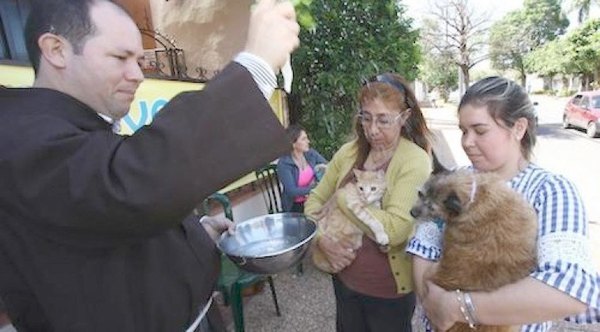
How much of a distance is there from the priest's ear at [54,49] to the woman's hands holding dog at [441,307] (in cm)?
132

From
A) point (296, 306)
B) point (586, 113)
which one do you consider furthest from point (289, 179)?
point (586, 113)

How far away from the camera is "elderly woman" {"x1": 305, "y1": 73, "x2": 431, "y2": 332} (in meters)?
1.85

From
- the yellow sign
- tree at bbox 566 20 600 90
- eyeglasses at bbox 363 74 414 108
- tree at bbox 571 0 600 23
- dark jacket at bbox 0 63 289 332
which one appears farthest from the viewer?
tree at bbox 571 0 600 23

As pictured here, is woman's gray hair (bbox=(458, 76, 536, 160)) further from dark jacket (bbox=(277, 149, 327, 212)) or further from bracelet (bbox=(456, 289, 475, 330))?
dark jacket (bbox=(277, 149, 327, 212))

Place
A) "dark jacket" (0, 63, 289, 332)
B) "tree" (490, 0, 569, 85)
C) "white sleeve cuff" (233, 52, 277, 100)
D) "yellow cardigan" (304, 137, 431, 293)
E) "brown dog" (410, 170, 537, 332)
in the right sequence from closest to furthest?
"dark jacket" (0, 63, 289, 332) → "white sleeve cuff" (233, 52, 277, 100) → "brown dog" (410, 170, 537, 332) → "yellow cardigan" (304, 137, 431, 293) → "tree" (490, 0, 569, 85)

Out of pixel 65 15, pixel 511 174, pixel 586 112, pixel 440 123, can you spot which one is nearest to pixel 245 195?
pixel 511 174

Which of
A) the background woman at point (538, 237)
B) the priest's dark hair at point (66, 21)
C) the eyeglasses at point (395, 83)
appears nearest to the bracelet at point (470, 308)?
the background woman at point (538, 237)

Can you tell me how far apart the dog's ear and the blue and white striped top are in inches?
7.9

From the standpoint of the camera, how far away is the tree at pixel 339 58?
5.14m

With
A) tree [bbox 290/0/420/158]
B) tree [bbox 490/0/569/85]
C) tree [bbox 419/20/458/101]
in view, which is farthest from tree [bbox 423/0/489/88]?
tree [bbox 290/0/420/158]

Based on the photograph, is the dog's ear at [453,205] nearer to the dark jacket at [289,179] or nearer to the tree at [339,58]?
the dark jacket at [289,179]

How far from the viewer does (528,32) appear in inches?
1704

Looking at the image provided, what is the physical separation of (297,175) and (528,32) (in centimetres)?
4875

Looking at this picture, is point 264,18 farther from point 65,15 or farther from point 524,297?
point 524,297
